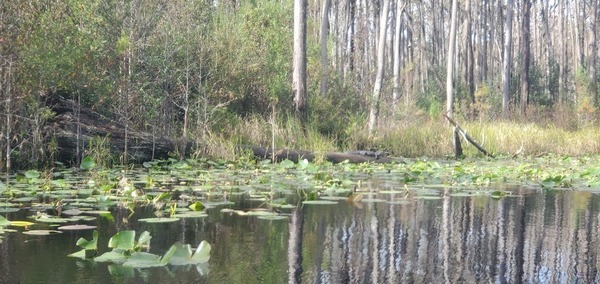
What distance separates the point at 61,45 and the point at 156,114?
107 inches

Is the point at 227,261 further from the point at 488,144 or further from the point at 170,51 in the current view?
the point at 488,144

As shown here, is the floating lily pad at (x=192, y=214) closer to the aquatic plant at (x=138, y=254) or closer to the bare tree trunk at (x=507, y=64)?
the aquatic plant at (x=138, y=254)

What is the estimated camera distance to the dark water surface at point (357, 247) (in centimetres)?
317

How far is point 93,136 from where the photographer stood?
10.7 m

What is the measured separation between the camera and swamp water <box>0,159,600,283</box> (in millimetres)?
3207

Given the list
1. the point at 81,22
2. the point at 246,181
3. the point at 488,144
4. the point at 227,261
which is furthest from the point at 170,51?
the point at 227,261

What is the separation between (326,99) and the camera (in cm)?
1778

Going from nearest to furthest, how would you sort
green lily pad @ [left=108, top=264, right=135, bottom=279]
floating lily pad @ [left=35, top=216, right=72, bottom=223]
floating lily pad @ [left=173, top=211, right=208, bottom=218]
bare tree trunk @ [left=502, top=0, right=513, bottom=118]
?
green lily pad @ [left=108, top=264, right=135, bottom=279]
floating lily pad @ [left=35, top=216, right=72, bottom=223]
floating lily pad @ [left=173, top=211, right=208, bottom=218]
bare tree trunk @ [left=502, top=0, right=513, bottom=118]

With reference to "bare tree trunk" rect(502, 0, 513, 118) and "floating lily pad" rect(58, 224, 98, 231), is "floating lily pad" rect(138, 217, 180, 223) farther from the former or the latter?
"bare tree trunk" rect(502, 0, 513, 118)

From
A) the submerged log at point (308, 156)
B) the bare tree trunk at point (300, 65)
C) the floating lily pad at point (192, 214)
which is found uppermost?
the bare tree trunk at point (300, 65)

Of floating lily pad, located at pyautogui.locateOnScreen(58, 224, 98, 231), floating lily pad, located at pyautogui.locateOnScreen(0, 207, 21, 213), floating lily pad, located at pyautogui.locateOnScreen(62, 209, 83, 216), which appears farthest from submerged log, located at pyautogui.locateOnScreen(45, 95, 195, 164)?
floating lily pad, located at pyautogui.locateOnScreen(58, 224, 98, 231)

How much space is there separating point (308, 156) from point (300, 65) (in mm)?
4964

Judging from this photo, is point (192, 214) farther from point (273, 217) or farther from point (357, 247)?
point (357, 247)

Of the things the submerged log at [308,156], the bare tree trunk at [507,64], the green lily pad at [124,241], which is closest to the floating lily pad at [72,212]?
the green lily pad at [124,241]
